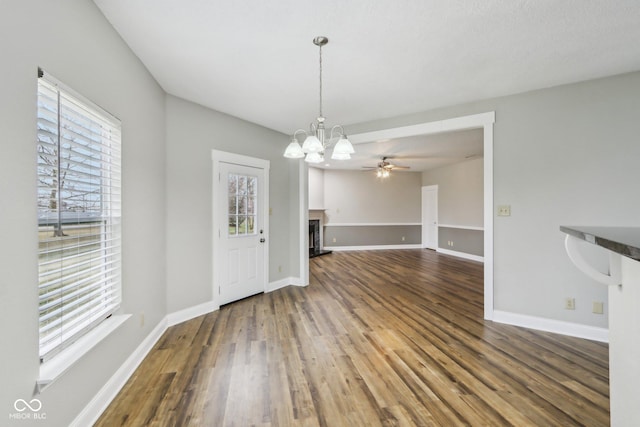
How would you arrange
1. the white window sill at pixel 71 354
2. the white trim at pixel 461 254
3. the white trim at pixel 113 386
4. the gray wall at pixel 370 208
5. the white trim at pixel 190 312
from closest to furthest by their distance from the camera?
the white window sill at pixel 71 354, the white trim at pixel 113 386, the white trim at pixel 190 312, the white trim at pixel 461 254, the gray wall at pixel 370 208

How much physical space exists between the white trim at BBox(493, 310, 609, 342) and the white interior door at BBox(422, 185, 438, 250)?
5.55 m

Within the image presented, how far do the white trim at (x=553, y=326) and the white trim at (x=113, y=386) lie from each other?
3.69 m

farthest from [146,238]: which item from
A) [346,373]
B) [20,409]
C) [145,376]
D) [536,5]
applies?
[536,5]

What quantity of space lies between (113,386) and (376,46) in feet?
10.5

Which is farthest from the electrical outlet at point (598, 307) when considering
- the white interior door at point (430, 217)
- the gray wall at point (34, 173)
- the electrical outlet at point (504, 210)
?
the white interior door at point (430, 217)

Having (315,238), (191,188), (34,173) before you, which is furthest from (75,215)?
(315,238)

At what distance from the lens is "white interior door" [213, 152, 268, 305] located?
3.53 m

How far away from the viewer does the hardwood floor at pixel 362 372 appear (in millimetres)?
1672

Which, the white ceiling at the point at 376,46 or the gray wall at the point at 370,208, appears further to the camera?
the gray wall at the point at 370,208

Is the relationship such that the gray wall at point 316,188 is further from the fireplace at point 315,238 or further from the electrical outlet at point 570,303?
the electrical outlet at point 570,303

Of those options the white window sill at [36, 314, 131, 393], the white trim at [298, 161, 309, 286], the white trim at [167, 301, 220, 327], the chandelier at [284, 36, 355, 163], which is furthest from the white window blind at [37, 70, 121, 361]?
the white trim at [298, 161, 309, 286]

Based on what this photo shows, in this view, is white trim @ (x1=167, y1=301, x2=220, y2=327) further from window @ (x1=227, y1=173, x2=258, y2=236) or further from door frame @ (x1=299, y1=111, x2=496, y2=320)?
door frame @ (x1=299, y1=111, x2=496, y2=320)

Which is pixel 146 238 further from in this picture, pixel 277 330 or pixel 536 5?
pixel 536 5

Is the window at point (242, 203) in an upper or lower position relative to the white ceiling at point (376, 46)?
lower
